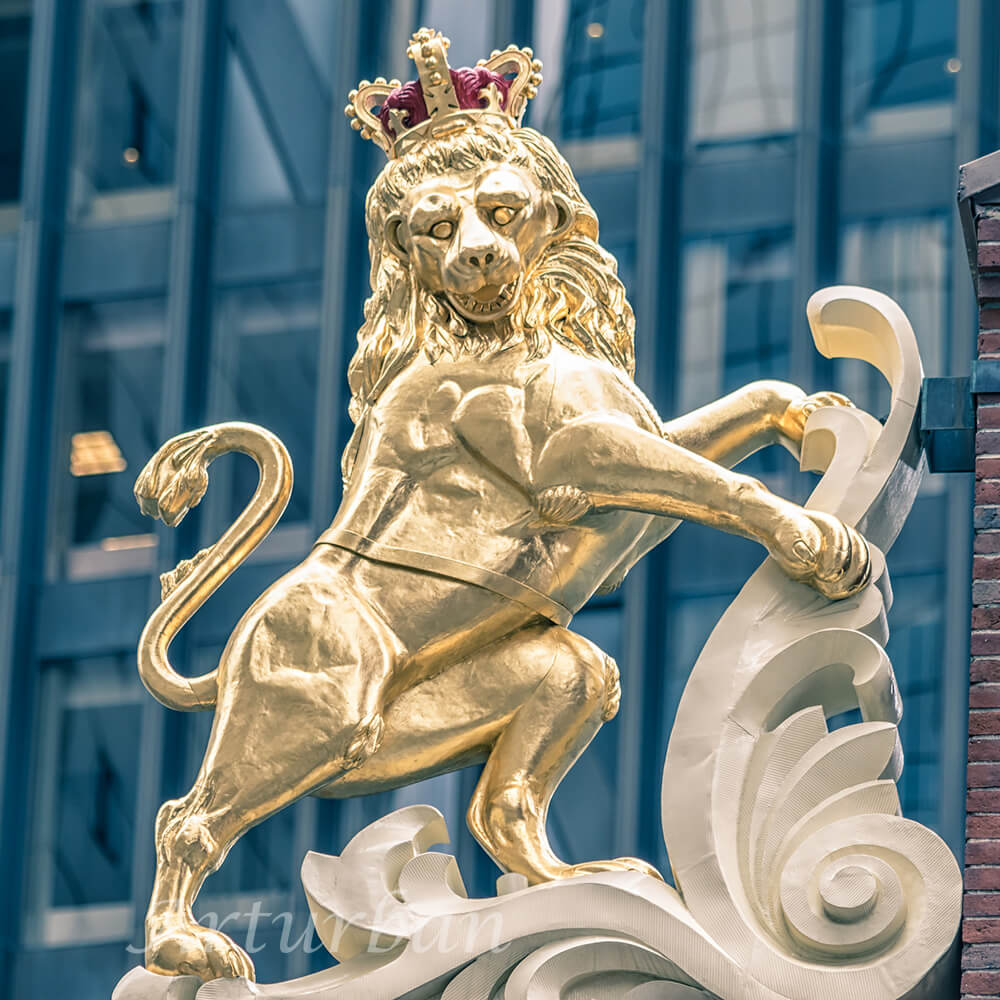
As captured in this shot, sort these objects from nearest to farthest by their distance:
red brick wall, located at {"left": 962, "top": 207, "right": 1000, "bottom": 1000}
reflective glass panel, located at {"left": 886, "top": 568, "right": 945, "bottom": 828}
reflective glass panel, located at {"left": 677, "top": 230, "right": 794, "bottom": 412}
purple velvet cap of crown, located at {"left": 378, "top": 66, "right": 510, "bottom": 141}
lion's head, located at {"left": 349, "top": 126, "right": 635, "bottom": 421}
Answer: red brick wall, located at {"left": 962, "top": 207, "right": 1000, "bottom": 1000} → lion's head, located at {"left": 349, "top": 126, "right": 635, "bottom": 421} → purple velvet cap of crown, located at {"left": 378, "top": 66, "right": 510, "bottom": 141} → reflective glass panel, located at {"left": 886, "top": 568, "right": 945, "bottom": 828} → reflective glass panel, located at {"left": 677, "top": 230, "right": 794, "bottom": 412}

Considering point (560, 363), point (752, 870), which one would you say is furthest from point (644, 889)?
point (560, 363)

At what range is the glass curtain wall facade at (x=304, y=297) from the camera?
19.5m

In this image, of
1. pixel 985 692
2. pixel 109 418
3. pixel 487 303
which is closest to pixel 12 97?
pixel 109 418

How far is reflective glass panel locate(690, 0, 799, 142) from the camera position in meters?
20.9

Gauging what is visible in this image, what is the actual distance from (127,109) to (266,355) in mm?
2719

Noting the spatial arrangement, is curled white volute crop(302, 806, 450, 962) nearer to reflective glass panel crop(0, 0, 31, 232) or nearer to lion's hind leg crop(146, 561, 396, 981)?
lion's hind leg crop(146, 561, 396, 981)

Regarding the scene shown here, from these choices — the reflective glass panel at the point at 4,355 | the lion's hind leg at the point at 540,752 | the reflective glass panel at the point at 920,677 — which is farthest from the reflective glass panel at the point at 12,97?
the lion's hind leg at the point at 540,752

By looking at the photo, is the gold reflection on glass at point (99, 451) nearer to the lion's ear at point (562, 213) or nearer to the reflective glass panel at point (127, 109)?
the reflective glass panel at point (127, 109)

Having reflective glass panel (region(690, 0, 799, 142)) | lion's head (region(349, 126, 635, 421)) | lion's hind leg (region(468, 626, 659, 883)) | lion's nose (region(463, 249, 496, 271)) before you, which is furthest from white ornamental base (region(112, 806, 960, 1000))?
reflective glass panel (region(690, 0, 799, 142))

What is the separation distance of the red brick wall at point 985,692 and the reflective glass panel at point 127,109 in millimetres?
15796

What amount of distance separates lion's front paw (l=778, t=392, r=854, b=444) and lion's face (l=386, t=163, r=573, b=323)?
0.84 metres

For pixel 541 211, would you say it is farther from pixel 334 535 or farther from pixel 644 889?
pixel 644 889

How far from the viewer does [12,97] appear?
22938 millimetres

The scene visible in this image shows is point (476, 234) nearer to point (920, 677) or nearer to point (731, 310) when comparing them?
point (920, 677)
